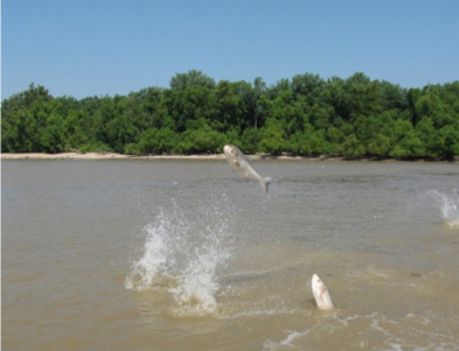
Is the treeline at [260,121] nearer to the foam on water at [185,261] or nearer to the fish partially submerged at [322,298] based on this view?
the foam on water at [185,261]

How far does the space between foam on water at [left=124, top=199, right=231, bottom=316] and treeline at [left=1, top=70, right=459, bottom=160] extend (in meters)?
66.8

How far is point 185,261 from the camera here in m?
11.6

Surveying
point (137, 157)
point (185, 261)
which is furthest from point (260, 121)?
point (185, 261)

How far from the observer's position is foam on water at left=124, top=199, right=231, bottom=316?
8.83 m

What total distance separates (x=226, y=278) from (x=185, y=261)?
1531mm

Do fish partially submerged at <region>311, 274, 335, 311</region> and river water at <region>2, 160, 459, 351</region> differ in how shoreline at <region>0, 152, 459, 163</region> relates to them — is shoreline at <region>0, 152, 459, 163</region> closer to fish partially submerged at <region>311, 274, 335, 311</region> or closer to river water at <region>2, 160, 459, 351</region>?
river water at <region>2, 160, 459, 351</region>

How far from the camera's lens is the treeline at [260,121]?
8344 centimetres

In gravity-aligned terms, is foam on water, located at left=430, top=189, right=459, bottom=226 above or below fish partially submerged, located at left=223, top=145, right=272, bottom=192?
below

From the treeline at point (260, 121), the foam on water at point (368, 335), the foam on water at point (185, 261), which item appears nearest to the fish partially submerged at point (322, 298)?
the foam on water at point (368, 335)

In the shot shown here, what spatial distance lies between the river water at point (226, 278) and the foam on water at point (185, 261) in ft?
0.13

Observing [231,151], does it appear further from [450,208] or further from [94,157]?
[94,157]

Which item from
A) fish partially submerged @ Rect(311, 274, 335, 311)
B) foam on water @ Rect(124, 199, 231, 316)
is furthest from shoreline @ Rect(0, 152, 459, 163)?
fish partially submerged @ Rect(311, 274, 335, 311)

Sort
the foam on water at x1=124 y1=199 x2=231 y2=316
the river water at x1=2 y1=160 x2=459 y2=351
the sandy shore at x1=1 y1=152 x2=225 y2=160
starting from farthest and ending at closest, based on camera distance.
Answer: the sandy shore at x1=1 y1=152 x2=225 y2=160 → the foam on water at x1=124 y1=199 x2=231 y2=316 → the river water at x1=2 y1=160 x2=459 y2=351

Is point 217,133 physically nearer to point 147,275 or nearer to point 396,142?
point 396,142
